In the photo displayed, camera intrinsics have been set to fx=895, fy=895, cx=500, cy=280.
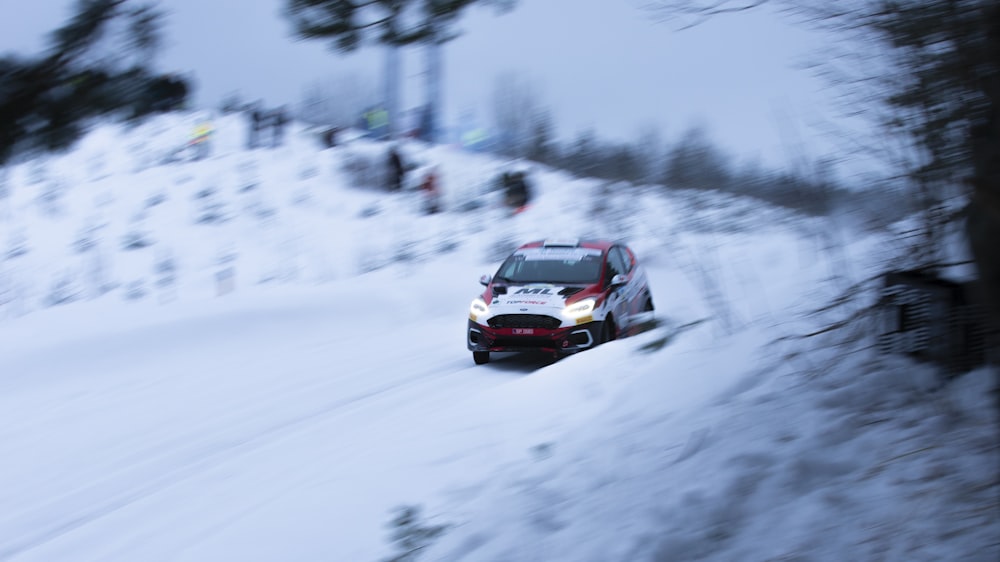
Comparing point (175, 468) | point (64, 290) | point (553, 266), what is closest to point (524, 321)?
point (553, 266)

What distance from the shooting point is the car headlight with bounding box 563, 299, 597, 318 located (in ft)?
35.2

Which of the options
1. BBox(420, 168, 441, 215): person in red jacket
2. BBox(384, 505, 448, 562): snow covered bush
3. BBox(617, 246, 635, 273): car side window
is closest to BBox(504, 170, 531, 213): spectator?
BBox(420, 168, 441, 215): person in red jacket

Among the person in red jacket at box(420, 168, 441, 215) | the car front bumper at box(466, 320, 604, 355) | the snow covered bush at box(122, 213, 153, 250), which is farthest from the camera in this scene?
the person in red jacket at box(420, 168, 441, 215)

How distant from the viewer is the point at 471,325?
11.1m

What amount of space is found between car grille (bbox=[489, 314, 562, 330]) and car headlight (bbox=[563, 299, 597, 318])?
0.16 m

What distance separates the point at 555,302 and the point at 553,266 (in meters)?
1.13

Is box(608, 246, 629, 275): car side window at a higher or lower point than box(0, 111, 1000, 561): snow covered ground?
lower

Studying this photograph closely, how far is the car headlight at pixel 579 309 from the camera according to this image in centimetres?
1072

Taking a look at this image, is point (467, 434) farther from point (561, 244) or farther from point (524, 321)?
point (561, 244)

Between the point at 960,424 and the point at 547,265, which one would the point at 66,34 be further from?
the point at 547,265

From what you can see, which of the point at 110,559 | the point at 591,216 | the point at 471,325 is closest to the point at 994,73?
the point at 110,559

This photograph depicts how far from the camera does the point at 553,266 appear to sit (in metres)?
11.9

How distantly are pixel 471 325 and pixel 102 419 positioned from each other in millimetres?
4281

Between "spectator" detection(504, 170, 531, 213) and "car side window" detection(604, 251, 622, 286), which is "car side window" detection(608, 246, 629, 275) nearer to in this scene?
"car side window" detection(604, 251, 622, 286)
